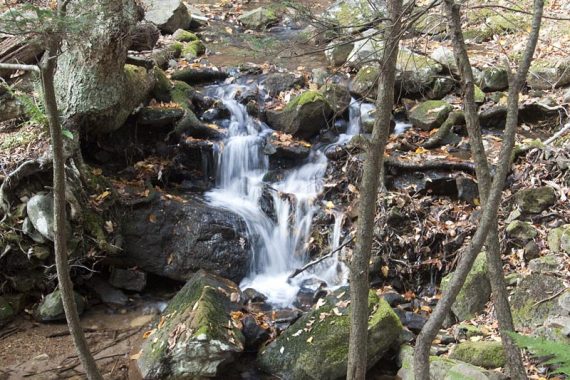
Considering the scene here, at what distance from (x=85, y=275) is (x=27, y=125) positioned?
223 centimetres

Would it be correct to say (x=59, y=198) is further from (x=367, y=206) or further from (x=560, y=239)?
(x=560, y=239)

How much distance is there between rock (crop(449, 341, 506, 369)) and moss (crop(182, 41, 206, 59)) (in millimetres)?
8463

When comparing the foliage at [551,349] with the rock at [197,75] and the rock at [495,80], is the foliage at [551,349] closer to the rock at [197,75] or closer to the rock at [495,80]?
the rock at [495,80]

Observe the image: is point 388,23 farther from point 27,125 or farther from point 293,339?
point 27,125

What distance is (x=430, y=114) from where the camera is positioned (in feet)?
29.6

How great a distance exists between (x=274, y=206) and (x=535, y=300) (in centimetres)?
395

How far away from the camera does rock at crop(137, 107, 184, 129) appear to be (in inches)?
336

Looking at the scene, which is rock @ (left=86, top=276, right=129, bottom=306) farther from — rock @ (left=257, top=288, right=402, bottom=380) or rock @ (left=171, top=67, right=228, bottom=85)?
rock @ (left=171, top=67, right=228, bottom=85)

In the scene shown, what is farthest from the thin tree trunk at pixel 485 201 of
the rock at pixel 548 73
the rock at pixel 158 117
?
the rock at pixel 548 73

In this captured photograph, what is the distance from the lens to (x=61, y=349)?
633 centimetres

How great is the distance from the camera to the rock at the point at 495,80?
31.0 ft

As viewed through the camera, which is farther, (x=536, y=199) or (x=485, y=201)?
(x=536, y=199)

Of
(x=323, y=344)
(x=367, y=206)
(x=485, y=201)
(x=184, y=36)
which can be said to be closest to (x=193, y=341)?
(x=323, y=344)

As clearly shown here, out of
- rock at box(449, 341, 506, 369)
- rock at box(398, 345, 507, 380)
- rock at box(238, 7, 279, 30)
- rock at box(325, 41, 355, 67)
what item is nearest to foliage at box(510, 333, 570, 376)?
rock at box(398, 345, 507, 380)
